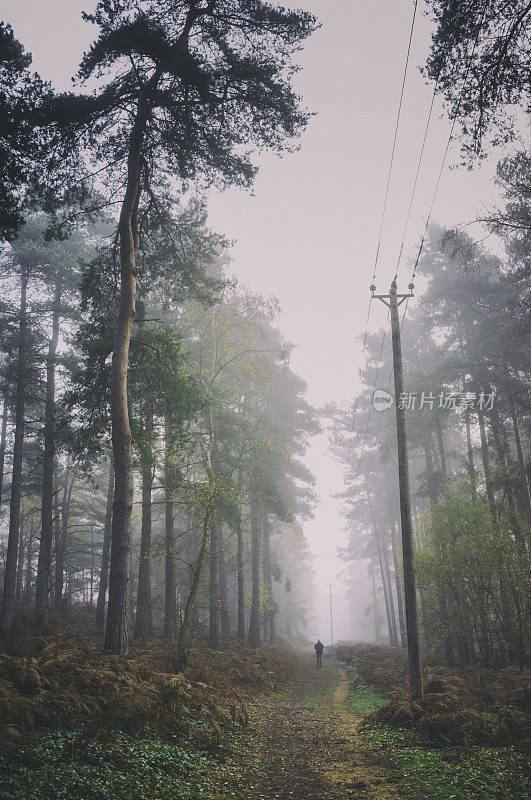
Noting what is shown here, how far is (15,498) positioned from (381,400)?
2318 centimetres

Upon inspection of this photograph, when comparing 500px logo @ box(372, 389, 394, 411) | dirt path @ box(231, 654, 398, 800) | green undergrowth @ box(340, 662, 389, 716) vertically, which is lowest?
green undergrowth @ box(340, 662, 389, 716)

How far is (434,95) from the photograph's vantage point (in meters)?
8.24

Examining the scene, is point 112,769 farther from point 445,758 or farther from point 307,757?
point 445,758

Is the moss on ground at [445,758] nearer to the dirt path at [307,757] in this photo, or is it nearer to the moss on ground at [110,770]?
the dirt path at [307,757]

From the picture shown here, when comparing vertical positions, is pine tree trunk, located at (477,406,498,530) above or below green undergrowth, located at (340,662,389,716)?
above

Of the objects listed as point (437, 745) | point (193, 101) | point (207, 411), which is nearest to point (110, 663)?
point (437, 745)

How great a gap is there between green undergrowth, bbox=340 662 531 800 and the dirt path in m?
0.35

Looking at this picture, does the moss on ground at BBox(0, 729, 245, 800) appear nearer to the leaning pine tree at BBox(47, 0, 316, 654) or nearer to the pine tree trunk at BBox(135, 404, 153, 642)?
the leaning pine tree at BBox(47, 0, 316, 654)

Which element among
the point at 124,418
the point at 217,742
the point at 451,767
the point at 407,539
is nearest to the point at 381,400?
the point at 407,539

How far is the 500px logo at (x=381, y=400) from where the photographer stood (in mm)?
29747

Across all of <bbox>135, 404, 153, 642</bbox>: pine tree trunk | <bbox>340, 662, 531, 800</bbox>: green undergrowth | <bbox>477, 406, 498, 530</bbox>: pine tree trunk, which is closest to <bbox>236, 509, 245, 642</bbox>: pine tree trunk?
<bbox>135, 404, 153, 642</bbox>: pine tree trunk

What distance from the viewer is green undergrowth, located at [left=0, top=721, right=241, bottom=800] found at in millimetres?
4109

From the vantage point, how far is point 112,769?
15.9ft

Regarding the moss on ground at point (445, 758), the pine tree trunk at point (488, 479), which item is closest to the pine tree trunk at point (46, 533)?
the moss on ground at point (445, 758)
